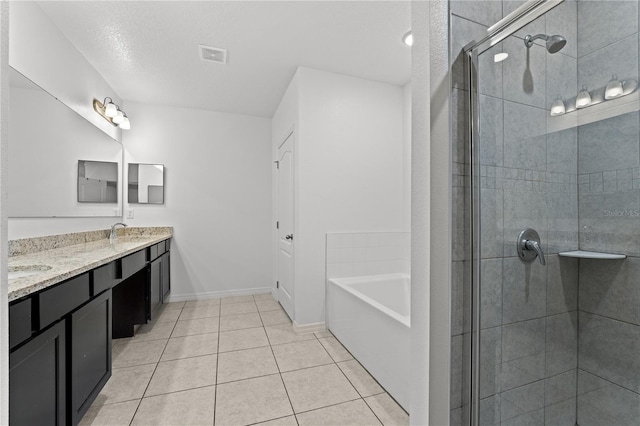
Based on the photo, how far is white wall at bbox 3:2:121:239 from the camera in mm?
1791

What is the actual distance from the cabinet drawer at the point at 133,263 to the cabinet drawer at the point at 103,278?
0.59 ft

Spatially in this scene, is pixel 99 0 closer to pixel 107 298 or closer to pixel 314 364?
pixel 107 298

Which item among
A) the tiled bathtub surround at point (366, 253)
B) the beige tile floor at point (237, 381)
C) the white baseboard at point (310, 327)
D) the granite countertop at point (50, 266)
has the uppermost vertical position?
the granite countertop at point (50, 266)

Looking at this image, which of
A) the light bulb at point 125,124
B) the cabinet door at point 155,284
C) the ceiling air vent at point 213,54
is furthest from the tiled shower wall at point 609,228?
the light bulb at point 125,124

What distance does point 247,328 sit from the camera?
2848mm

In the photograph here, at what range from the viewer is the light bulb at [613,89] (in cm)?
97

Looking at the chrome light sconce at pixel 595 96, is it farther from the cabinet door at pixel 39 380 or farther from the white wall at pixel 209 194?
the white wall at pixel 209 194

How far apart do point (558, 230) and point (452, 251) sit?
417 mm

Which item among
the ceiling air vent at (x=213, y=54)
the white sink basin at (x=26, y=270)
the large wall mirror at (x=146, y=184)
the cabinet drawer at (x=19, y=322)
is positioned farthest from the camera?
the large wall mirror at (x=146, y=184)

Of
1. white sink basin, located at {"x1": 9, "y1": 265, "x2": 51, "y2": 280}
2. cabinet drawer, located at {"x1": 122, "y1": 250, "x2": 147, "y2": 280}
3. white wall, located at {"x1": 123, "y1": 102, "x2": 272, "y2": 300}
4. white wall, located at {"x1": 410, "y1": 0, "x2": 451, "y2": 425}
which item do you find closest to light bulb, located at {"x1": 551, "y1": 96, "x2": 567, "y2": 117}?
white wall, located at {"x1": 410, "y1": 0, "x2": 451, "y2": 425}

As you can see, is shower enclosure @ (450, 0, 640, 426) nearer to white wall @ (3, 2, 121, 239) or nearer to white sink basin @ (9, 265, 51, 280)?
white sink basin @ (9, 265, 51, 280)

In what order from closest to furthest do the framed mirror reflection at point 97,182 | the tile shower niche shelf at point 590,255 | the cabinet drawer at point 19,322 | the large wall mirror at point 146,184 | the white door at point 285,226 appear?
the cabinet drawer at point 19,322
the tile shower niche shelf at point 590,255
the framed mirror reflection at point 97,182
the white door at point 285,226
the large wall mirror at point 146,184

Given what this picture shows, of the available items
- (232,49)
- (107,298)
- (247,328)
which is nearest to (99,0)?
(232,49)

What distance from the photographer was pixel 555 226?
3.45ft
